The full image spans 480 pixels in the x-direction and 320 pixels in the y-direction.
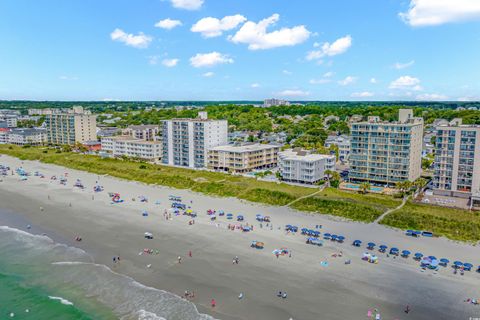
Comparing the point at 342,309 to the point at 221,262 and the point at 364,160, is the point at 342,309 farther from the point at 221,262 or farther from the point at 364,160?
the point at 364,160

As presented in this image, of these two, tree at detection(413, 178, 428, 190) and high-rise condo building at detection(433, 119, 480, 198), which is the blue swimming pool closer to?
tree at detection(413, 178, 428, 190)

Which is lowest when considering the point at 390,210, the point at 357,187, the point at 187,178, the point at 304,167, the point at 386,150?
the point at 390,210

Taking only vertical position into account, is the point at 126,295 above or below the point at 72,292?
above

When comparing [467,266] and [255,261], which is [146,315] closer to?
[255,261]

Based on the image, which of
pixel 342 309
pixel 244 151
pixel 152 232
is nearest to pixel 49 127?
pixel 244 151

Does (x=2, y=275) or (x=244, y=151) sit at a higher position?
(x=244, y=151)

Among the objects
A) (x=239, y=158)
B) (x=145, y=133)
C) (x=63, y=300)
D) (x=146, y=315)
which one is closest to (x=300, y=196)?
(x=239, y=158)
